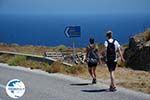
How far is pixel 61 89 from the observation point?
1516cm

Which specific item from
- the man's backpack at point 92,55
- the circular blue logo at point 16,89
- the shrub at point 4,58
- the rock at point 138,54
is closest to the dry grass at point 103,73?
the rock at point 138,54

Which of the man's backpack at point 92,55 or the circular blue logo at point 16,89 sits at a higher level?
the man's backpack at point 92,55

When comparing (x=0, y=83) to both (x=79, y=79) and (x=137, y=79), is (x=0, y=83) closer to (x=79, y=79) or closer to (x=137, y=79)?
(x=79, y=79)

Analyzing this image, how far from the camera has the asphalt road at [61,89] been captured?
13.6 m

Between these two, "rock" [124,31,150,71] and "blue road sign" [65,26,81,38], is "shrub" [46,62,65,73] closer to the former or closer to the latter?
"blue road sign" [65,26,81,38]

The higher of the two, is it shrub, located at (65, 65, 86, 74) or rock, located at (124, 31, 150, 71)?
rock, located at (124, 31, 150, 71)

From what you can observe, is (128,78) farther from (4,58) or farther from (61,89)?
(4,58)

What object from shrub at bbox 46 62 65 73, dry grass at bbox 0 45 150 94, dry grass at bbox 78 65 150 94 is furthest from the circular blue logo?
shrub at bbox 46 62 65 73

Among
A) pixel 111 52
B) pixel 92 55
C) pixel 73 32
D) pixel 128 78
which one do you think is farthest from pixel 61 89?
pixel 73 32

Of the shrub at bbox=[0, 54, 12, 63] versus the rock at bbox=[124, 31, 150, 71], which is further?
the shrub at bbox=[0, 54, 12, 63]

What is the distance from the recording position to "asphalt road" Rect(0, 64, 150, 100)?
1361 cm

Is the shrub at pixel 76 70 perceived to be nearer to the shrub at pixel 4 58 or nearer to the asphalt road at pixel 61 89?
the asphalt road at pixel 61 89

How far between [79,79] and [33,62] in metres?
6.02

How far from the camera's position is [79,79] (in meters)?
17.6
